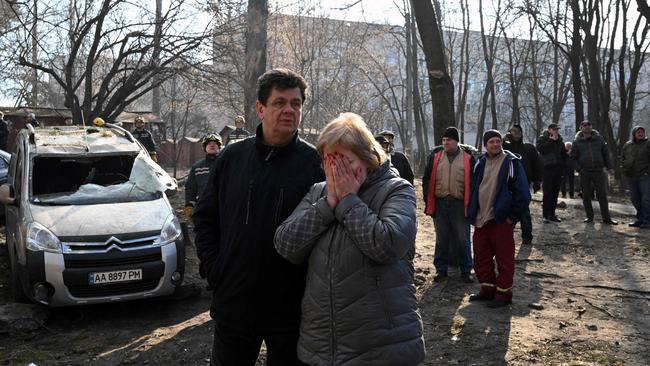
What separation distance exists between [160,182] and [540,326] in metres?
4.47

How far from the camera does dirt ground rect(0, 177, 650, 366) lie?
4.83 m

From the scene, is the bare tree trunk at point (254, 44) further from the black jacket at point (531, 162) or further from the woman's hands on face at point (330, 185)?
the woman's hands on face at point (330, 185)

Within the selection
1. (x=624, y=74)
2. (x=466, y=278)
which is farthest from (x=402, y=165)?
(x=624, y=74)

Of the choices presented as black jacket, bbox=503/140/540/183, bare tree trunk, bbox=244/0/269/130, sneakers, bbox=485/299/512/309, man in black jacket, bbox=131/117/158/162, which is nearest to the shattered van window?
sneakers, bbox=485/299/512/309

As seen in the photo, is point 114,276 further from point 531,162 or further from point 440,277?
point 531,162

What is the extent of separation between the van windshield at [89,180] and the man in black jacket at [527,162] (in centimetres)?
608

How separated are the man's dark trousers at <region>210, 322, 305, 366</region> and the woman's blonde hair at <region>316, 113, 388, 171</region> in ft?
2.70

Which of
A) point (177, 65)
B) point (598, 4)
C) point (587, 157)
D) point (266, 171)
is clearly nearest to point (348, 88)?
point (598, 4)

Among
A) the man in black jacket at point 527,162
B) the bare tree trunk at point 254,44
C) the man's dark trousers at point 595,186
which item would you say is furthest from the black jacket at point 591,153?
the bare tree trunk at point 254,44

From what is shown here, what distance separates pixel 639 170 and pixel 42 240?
10163mm

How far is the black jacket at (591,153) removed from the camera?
10.8 m

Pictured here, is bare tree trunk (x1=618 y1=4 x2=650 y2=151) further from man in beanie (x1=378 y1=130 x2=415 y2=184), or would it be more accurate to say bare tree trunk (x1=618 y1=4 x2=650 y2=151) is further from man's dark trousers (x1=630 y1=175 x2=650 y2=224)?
man in beanie (x1=378 y1=130 x2=415 y2=184)

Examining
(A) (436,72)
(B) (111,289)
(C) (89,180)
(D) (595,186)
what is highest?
(A) (436,72)

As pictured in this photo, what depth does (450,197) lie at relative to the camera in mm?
A: 7070
